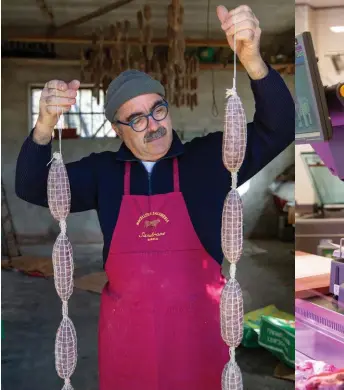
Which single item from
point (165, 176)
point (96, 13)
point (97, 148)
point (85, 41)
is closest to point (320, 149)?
point (165, 176)

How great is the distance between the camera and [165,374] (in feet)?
3.73

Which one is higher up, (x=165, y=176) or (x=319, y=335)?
(x=165, y=176)

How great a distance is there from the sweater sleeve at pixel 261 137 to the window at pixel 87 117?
88 centimetres

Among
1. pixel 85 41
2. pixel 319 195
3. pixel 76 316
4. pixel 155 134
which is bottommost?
pixel 76 316

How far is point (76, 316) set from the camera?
2.63 meters

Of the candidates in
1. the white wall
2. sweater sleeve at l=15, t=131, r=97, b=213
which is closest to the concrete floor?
sweater sleeve at l=15, t=131, r=97, b=213

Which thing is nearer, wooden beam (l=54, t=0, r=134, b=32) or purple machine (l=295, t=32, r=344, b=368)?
purple machine (l=295, t=32, r=344, b=368)

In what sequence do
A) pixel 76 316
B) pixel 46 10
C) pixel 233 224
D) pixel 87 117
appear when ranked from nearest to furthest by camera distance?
pixel 233 224 < pixel 46 10 < pixel 87 117 < pixel 76 316

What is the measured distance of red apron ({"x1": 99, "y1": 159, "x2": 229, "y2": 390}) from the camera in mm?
1109

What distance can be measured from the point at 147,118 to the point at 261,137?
0.23 metres

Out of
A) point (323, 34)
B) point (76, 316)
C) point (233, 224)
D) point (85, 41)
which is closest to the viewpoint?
point (323, 34)

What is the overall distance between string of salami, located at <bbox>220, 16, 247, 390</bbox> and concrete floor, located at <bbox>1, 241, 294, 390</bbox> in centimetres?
110

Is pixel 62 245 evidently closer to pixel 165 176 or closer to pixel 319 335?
pixel 165 176

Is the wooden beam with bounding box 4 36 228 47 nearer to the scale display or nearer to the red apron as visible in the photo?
the red apron
